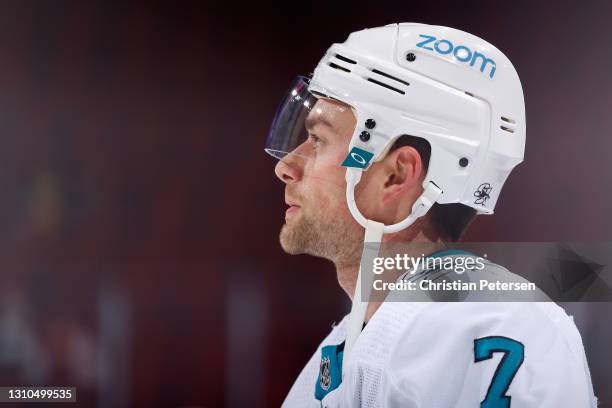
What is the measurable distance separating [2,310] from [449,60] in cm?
148

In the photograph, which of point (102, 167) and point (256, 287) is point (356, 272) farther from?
point (102, 167)

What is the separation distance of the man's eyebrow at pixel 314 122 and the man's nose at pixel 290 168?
0.08m

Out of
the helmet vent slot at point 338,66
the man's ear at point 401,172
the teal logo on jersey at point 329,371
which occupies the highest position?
the helmet vent slot at point 338,66

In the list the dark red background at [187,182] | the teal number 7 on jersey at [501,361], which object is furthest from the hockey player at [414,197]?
the dark red background at [187,182]

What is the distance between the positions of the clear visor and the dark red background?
24.3 inches

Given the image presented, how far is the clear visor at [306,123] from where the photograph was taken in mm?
1703

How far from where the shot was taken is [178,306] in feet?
7.64

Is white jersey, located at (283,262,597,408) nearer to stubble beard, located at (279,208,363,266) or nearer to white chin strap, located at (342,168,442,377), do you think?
white chin strap, located at (342,168,442,377)

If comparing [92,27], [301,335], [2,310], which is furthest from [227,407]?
[92,27]

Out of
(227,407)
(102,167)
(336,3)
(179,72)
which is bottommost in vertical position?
(227,407)

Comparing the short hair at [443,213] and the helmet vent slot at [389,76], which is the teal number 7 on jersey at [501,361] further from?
the helmet vent slot at [389,76]

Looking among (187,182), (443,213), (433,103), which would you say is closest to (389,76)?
(433,103)

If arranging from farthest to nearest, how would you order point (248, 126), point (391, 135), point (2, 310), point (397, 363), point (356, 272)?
point (248, 126), point (2, 310), point (356, 272), point (391, 135), point (397, 363)

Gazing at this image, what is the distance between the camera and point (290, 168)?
1758 millimetres
